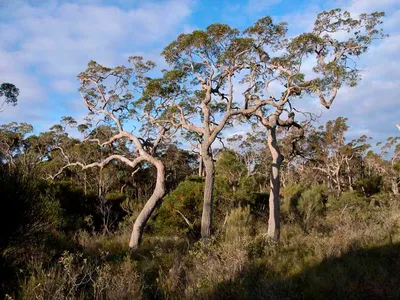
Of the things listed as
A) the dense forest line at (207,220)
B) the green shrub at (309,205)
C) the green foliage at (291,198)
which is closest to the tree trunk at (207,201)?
the dense forest line at (207,220)

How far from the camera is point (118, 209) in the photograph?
20.0 meters

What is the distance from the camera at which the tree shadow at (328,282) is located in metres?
5.64

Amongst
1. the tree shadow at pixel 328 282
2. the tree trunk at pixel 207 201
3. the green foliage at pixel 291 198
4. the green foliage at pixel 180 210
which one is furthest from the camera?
the green foliage at pixel 291 198

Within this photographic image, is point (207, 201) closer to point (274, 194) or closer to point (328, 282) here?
point (274, 194)

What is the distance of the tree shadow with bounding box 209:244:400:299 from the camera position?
5641 mm

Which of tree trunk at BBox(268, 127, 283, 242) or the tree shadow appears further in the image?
tree trunk at BBox(268, 127, 283, 242)

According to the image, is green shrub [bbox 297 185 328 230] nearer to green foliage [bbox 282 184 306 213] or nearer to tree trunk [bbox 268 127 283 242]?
green foliage [bbox 282 184 306 213]

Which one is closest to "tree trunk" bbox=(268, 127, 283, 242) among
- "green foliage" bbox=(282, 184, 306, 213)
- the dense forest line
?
the dense forest line

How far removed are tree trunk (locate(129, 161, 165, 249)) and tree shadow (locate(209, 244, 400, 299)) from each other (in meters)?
5.18

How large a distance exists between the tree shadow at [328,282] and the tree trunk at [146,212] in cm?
518

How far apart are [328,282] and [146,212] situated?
7087 mm

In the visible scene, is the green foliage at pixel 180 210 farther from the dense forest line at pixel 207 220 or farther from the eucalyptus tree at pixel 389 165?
the eucalyptus tree at pixel 389 165

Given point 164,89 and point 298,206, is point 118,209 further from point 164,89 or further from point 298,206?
point 298,206

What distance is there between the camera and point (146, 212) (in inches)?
474
